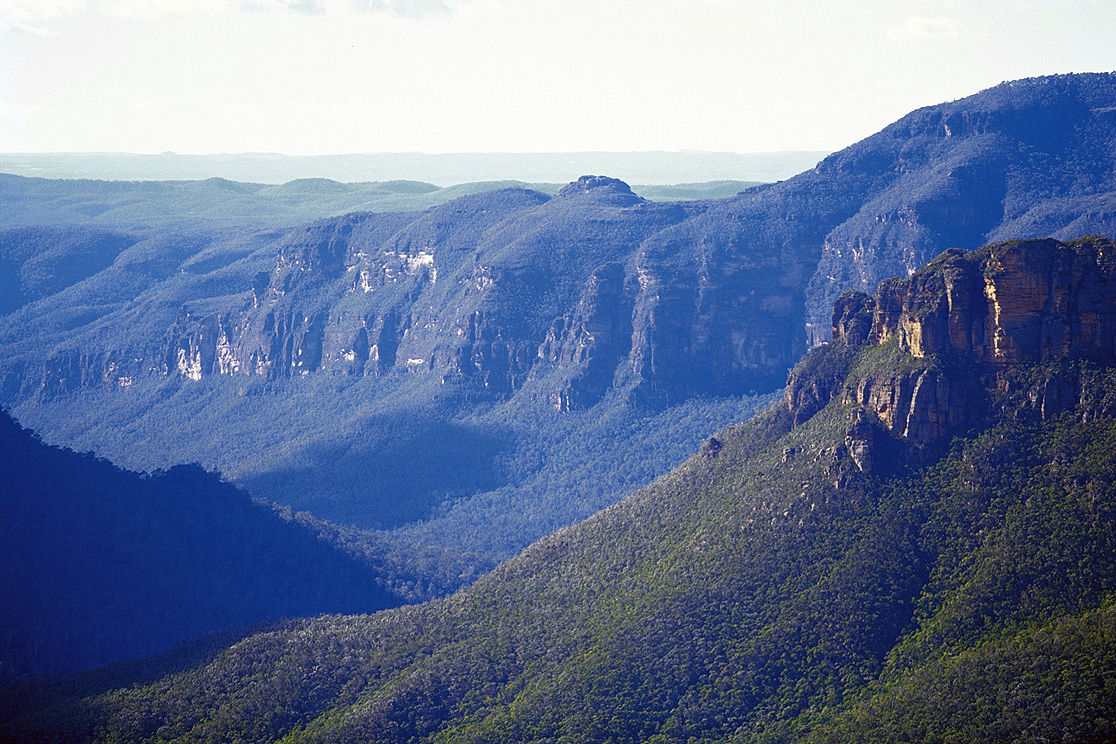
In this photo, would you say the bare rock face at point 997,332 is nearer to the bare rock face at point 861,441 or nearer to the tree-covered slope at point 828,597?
the tree-covered slope at point 828,597

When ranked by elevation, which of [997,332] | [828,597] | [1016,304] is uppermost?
[1016,304]

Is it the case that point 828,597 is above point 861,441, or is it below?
below

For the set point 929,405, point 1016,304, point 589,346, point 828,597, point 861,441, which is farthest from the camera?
point 589,346

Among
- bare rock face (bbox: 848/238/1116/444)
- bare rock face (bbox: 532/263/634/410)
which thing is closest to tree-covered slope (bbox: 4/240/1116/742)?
bare rock face (bbox: 848/238/1116/444)

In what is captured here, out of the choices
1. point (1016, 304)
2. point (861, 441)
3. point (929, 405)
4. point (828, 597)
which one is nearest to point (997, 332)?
point (1016, 304)

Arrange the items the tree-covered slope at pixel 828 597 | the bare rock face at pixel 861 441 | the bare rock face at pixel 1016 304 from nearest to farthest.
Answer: the tree-covered slope at pixel 828 597, the bare rock face at pixel 1016 304, the bare rock face at pixel 861 441

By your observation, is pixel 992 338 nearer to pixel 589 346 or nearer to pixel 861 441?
pixel 861 441

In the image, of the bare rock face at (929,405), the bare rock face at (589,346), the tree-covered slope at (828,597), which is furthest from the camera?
the bare rock face at (589,346)

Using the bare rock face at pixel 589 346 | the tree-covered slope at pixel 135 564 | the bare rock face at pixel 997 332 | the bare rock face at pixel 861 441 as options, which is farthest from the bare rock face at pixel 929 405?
the bare rock face at pixel 589 346
